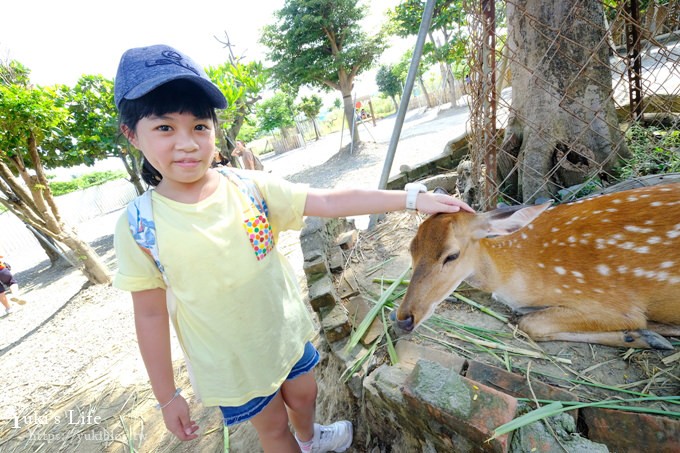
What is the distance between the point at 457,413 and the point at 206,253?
1.11 m

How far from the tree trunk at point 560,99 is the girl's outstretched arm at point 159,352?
261 centimetres

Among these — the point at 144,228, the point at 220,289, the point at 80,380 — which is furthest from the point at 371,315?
the point at 80,380

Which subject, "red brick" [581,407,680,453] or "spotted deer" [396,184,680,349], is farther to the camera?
"spotted deer" [396,184,680,349]

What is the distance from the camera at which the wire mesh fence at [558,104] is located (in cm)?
256

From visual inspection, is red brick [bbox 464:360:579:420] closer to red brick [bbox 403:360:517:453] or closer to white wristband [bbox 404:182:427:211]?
red brick [bbox 403:360:517:453]

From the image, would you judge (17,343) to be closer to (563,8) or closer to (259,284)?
(259,284)

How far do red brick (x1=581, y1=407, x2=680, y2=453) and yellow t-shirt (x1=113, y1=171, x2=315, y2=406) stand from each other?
1.30 metres

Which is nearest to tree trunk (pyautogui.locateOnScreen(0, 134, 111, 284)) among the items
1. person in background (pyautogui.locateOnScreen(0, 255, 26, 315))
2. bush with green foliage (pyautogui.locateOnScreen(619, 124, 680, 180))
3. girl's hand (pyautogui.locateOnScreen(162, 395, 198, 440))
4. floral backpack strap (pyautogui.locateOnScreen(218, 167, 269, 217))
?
person in background (pyautogui.locateOnScreen(0, 255, 26, 315))

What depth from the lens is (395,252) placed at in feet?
10.2

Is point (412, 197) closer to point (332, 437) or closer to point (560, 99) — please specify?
point (332, 437)

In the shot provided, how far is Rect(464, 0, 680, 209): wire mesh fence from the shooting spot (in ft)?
8.40

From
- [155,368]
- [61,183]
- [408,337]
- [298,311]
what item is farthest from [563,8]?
[61,183]

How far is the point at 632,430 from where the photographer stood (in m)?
1.23

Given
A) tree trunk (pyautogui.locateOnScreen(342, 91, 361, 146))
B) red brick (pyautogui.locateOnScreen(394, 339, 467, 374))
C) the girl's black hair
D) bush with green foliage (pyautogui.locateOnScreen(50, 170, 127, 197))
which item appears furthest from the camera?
bush with green foliage (pyautogui.locateOnScreen(50, 170, 127, 197))
